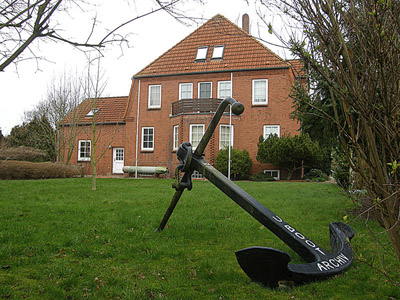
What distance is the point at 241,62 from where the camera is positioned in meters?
20.5

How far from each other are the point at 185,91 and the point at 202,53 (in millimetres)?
2885

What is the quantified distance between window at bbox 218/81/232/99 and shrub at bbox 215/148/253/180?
3768 mm

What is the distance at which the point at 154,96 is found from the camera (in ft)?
73.1

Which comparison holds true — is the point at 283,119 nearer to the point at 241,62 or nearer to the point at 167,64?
the point at 241,62

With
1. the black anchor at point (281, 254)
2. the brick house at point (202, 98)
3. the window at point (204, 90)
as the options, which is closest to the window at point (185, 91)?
the brick house at point (202, 98)

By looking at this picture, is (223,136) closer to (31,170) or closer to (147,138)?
(147,138)

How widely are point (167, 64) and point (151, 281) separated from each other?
20269mm

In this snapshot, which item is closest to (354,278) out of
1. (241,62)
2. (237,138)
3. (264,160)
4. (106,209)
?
(106,209)

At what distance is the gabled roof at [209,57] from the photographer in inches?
799

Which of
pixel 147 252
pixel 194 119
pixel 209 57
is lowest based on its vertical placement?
pixel 147 252

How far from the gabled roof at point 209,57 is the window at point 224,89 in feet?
2.85

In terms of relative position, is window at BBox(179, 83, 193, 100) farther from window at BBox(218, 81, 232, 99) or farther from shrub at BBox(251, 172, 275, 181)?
shrub at BBox(251, 172, 275, 181)

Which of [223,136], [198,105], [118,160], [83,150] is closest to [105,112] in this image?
[83,150]

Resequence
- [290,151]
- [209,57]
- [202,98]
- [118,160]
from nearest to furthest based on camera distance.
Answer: [290,151] < [202,98] < [209,57] < [118,160]
